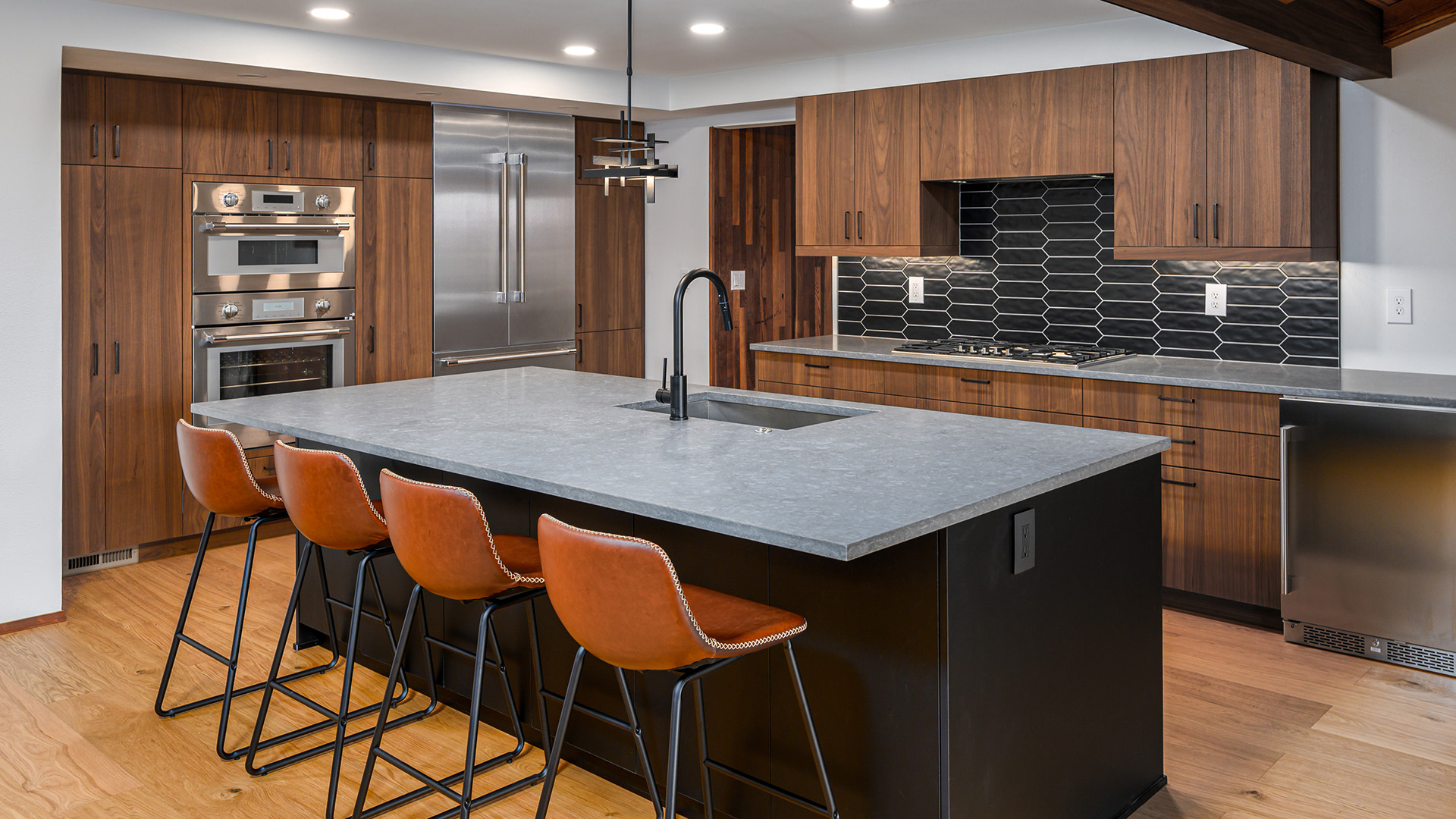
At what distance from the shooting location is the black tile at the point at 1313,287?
415 cm

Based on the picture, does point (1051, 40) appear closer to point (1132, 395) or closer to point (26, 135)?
point (1132, 395)

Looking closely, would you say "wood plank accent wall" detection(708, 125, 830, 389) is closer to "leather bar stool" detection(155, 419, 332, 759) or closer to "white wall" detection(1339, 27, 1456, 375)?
"white wall" detection(1339, 27, 1456, 375)

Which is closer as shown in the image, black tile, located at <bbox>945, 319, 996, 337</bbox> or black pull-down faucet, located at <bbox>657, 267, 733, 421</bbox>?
black pull-down faucet, located at <bbox>657, 267, 733, 421</bbox>

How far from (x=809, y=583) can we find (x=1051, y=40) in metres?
3.18

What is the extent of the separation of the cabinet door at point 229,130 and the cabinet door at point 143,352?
0.55 feet

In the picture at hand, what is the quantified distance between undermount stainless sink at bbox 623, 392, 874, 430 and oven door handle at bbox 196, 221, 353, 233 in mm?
2537

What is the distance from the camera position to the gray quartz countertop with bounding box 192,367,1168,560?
6.50 feet

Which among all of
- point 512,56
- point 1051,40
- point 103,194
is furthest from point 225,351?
point 1051,40

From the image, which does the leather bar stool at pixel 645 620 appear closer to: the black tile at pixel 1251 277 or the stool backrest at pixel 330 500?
the stool backrest at pixel 330 500

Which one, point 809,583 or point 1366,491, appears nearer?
point 809,583

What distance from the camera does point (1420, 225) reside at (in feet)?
12.9

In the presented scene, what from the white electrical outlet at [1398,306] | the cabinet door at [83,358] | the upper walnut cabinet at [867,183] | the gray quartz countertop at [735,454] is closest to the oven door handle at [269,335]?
the cabinet door at [83,358]

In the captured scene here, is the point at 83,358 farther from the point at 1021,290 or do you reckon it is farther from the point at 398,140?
the point at 1021,290

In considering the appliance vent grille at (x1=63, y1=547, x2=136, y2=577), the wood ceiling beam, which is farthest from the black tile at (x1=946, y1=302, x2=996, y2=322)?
the appliance vent grille at (x1=63, y1=547, x2=136, y2=577)
